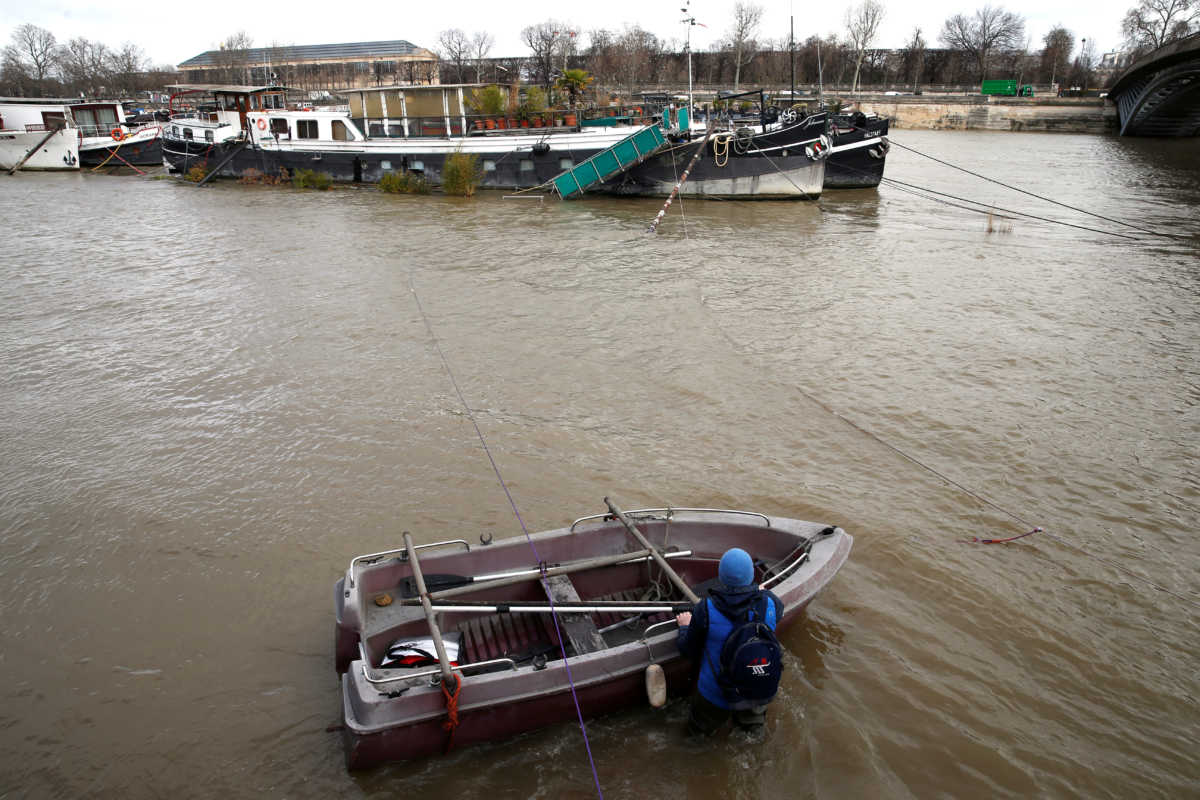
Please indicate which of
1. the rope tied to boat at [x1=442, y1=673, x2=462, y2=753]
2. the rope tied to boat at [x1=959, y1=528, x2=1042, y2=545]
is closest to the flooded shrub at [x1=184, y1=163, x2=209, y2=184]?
the rope tied to boat at [x1=442, y1=673, x2=462, y2=753]

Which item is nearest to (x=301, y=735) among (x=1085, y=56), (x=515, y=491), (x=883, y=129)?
(x=515, y=491)

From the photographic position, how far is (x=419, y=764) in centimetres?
425

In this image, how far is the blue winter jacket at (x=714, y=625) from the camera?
3.95 m

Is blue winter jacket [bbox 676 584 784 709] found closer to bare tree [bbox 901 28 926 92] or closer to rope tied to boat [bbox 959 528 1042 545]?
rope tied to boat [bbox 959 528 1042 545]

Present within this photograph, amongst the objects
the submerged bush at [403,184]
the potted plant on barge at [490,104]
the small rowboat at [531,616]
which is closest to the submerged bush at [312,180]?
the submerged bush at [403,184]

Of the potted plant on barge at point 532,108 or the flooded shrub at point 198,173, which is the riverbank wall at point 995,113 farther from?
the flooded shrub at point 198,173

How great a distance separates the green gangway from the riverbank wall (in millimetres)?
41523

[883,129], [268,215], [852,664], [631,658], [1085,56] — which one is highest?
[1085,56]

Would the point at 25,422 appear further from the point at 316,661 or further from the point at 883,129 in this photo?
the point at 883,129

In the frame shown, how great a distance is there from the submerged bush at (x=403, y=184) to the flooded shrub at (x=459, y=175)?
40.8 inches

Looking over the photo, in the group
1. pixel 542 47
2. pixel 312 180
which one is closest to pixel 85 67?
pixel 542 47

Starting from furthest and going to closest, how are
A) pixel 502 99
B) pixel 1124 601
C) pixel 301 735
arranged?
pixel 502 99 → pixel 1124 601 → pixel 301 735

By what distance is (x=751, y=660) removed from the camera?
3908mm

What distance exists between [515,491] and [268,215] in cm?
1913
